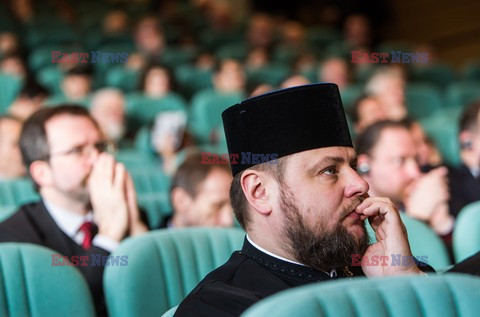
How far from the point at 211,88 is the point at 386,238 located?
18.8ft

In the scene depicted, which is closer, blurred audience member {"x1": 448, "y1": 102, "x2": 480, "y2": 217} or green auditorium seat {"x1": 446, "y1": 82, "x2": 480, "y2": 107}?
blurred audience member {"x1": 448, "y1": 102, "x2": 480, "y2": 217}

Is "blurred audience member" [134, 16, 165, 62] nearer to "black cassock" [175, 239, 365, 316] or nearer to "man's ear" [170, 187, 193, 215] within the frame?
"man's ear" [170, 187, 193, 215]

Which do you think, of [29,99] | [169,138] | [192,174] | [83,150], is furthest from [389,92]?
[83,150]

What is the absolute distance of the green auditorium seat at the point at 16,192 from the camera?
3.50m

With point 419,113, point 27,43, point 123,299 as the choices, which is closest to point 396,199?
point 123,299

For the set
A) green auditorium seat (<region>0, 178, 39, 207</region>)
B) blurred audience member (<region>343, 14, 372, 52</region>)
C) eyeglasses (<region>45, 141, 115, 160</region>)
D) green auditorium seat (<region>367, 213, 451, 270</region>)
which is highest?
blurred audience member (<region>343, 14, 372, 52</region>)

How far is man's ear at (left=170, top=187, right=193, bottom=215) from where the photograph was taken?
3.02m

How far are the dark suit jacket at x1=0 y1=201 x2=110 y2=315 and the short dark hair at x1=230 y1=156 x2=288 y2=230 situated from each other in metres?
0.79

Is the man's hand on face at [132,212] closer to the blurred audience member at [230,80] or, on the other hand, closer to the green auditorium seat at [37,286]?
the green auditorium seat at [37,286]

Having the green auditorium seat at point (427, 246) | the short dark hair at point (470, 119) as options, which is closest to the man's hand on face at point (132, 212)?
the green auditorium seat at point (427, 246)

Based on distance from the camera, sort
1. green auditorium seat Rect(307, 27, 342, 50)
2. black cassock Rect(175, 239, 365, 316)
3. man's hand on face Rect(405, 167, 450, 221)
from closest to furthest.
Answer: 1. black cassock Rect(175, 239, 365, 316)
2. man's hand on face Rect(405, 167, 450, 221)
3. green auditorium seat Rect(307, 27, 342, 50)

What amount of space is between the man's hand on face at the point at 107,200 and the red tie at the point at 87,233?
41mm

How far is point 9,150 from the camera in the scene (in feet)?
12.8

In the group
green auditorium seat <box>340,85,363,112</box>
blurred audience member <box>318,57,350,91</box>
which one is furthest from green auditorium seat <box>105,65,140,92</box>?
green auditorium seat <box>340,85,363,112</box>
